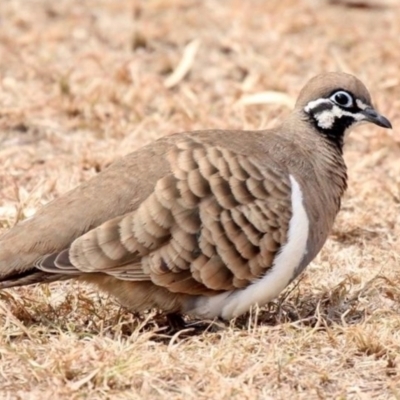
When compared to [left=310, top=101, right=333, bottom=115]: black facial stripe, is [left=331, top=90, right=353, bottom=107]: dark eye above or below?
above

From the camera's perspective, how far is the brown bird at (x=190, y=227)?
4.41 meters

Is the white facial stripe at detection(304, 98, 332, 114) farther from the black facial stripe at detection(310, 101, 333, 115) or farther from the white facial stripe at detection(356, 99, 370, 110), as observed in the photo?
the white facial stripe at detection(356, 99, 370, 110)

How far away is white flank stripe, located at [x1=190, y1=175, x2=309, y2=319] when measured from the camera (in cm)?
464

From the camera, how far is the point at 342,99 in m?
5.06

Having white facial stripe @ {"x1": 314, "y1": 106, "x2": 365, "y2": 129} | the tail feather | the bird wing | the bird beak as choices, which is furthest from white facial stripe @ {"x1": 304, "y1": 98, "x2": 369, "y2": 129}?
the tail feather

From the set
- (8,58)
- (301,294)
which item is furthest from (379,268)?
(8,58)

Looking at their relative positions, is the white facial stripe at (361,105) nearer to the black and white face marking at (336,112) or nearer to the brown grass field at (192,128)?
the black and white face marking at (336,112)

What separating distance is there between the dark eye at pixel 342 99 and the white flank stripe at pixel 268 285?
625 mm

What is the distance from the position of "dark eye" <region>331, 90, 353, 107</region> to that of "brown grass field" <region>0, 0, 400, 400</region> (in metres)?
0.76

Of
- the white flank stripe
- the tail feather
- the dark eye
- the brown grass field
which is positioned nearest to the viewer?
the brown grass field

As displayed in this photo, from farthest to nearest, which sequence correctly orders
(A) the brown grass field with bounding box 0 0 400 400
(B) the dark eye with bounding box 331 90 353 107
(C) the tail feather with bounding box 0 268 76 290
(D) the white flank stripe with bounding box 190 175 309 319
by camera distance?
(B) the dark eye with bounding box 331 90 353 107, (D) the white flank stripe with bounding box 190 175 309 319, (C) the tail feather with bounding box 0 268 76 290, (A) the brown grass field with bounding box 0 0 400 400

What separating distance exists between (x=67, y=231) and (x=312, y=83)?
1.36m

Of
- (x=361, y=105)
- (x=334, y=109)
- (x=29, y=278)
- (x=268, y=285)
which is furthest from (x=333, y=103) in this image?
(x=29, y=278)

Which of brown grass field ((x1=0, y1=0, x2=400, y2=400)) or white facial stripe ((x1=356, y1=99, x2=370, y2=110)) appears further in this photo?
white facial stripe ((x1=356, y1=99, x2=370, y2=110))
